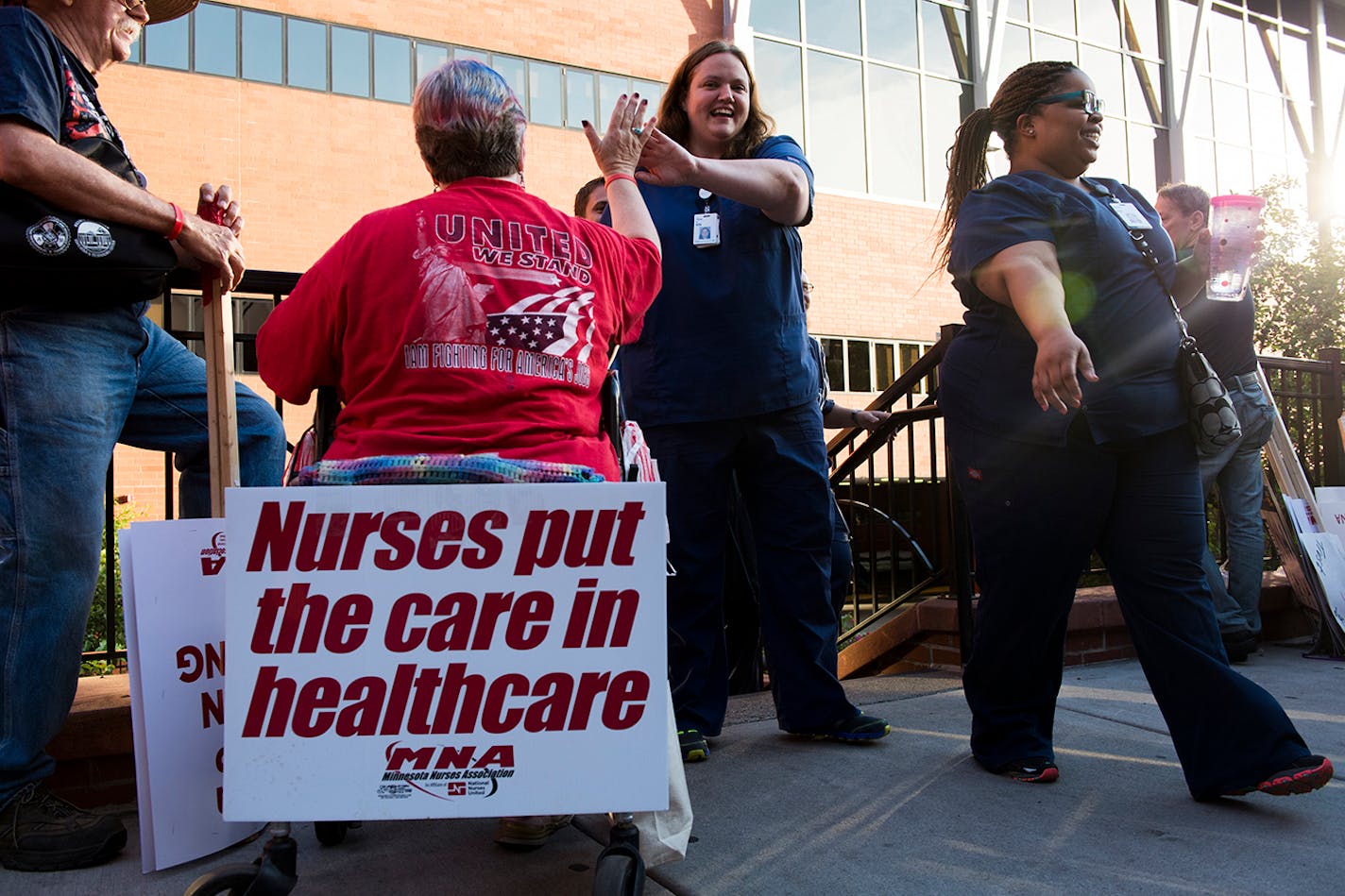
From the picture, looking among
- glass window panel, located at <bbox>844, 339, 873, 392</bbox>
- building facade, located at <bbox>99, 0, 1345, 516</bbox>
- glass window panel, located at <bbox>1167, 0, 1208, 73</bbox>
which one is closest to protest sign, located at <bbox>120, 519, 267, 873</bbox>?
building facade, located at <bbox>99, 0, 1345, 516</bbox>

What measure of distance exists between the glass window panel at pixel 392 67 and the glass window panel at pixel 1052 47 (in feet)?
42.6

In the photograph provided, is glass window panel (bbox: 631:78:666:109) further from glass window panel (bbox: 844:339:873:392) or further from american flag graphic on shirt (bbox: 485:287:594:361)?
american flag graphic on shirt (bbox: 485:287:594:361)

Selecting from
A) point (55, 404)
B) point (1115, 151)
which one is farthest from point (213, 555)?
point (1115, 151)

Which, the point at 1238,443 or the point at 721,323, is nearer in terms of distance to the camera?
the point at 721,323

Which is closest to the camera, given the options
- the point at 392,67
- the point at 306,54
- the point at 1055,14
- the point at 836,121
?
the point at 306,54

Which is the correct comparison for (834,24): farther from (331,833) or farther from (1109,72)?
(331,833)

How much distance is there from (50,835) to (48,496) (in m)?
0.74

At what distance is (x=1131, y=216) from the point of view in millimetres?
2850

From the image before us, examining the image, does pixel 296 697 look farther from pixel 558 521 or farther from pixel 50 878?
pixel 50 878

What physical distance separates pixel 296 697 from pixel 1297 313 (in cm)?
1718

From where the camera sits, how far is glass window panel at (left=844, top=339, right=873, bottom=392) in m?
20.6

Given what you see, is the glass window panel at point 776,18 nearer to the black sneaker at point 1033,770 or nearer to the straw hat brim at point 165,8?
the straw hat brim at point 165,8

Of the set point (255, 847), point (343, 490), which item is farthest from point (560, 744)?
point (255, 847)

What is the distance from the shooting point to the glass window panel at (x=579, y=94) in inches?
722
